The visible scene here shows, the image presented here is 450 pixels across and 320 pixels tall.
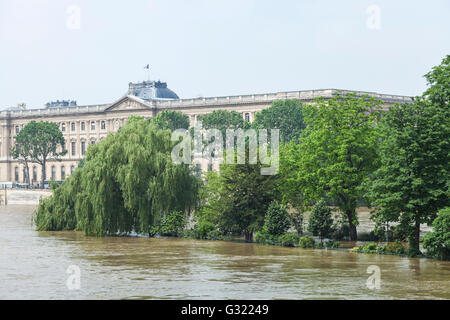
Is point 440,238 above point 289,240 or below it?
above

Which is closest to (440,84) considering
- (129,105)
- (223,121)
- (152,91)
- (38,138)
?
(223,121)

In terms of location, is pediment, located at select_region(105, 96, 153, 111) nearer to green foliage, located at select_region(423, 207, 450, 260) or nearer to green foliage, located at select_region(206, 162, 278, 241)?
green foliage, located at select_region(206, 162, 278, 241)

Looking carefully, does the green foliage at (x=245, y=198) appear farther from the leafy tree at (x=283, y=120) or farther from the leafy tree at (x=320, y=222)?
the leafy tree at (x=283, y=120)

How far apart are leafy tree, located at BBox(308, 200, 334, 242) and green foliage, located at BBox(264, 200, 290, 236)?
230cm

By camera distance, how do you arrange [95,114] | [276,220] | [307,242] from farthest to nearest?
[95,114] < [276,220] < [307,242]

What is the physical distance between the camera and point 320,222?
192ft

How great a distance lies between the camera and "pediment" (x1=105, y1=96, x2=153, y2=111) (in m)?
164

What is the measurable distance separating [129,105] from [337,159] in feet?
369

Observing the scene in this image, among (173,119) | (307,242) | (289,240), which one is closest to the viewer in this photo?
(307,242)

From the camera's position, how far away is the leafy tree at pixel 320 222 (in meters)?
58.3

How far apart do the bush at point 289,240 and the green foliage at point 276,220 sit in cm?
89

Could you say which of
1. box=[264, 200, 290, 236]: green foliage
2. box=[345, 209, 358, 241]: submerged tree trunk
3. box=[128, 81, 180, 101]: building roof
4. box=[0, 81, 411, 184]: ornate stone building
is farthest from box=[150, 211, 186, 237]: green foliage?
box=[128, 81, 180, 101]: building roof

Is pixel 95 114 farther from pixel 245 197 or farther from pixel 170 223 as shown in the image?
pixel 245 197
